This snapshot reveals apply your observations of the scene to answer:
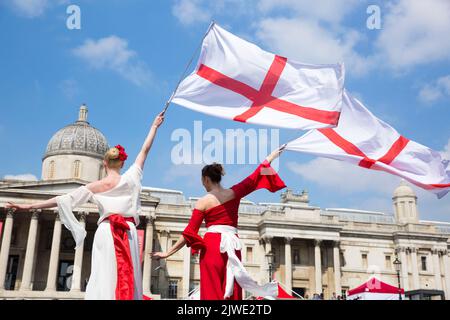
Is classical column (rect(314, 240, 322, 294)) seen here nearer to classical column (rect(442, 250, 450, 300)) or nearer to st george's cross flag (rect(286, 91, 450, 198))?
classical column (rect(442, 250, 450, 300))

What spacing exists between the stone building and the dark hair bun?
34.7 metres

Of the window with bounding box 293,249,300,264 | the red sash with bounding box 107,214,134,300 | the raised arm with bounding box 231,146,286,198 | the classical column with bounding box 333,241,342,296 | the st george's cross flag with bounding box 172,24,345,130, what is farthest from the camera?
the window with bounding box 293,249,300,264

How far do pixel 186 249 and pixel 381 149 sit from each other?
4270 cm

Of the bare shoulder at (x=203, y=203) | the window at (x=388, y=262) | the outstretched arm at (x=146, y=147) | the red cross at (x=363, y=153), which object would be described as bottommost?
the bare shoulder at (x=203, y=203)

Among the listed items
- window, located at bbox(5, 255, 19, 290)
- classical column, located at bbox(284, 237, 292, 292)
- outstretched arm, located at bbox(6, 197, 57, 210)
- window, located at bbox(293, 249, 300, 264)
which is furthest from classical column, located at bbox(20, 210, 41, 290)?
Answer: outstretched arm, located at bbox(6, 197, 57, 210)

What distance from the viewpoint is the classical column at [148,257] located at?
43828 millimetres

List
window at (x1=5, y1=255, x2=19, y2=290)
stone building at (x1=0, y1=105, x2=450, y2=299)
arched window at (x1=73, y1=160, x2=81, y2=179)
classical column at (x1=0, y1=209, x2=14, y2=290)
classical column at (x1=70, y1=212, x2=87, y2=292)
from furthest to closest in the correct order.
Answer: arched window at (x1=73, y1=160, x2=81, y2=179)
window at (x1=5, y1=255, x2=19, y2=290)
stone building at (x1=0, y1=105, x2=450, y2=299)
classical column at (x1=70, y1=212, x2=87, y2=292)
classical column at (x1=0, y1=209, x2=14, y2=290)

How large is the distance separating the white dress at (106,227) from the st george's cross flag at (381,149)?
4375mm

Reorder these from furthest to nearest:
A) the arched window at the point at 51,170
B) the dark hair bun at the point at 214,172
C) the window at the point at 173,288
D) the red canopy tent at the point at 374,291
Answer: the arched window at the point at 51,170, the window at the point at 173,288, the red canopy tent at the point at 374,291, the dark hair bun at the point at 214,172

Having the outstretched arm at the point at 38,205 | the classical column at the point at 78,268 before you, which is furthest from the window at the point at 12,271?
the outstretched arm at the point at 38,205

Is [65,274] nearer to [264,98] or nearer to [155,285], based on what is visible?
[155,285]

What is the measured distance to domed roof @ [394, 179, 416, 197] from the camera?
60.2 m

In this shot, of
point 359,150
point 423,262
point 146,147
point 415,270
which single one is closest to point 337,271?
point 415,270

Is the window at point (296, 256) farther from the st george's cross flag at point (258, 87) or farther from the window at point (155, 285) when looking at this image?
the st george's cross flag at point (258, 87)
